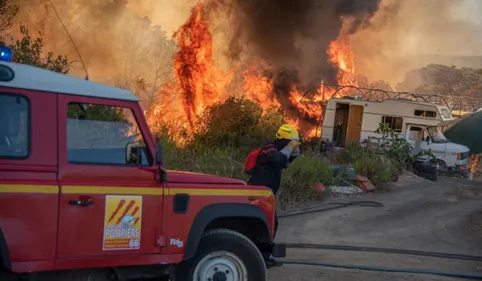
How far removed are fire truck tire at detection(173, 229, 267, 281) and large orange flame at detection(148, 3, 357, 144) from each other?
50.7ft

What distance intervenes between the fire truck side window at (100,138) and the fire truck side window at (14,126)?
0.31 metres

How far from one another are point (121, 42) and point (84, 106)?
26905 millimetres

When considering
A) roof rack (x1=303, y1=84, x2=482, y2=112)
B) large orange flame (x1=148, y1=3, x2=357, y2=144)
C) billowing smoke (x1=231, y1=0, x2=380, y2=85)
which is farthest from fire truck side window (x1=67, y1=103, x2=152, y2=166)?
billowing smoke (x1=231, y1=0, x2=380, y2=85)

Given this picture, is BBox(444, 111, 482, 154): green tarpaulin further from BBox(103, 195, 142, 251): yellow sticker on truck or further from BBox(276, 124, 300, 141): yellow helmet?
BBox(103, 195, 142, 251): yellow sticker on truck

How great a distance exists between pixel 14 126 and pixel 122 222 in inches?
43.2

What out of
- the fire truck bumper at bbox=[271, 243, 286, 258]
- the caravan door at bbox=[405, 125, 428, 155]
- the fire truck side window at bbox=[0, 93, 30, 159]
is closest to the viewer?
the fire truck side window at bbox=[0, 93, 30, 159]

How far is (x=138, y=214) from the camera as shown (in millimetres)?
4133

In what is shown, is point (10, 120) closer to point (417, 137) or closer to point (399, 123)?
point (417, 137)

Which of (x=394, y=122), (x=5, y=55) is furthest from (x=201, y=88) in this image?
(x=5, y=55)

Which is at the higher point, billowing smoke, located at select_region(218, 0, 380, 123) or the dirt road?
billowing smoke, located at select_region(218, 0, 380, 123)

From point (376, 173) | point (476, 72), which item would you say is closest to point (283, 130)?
point (376, 173)

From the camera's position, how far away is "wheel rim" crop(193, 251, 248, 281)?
14.9 ft

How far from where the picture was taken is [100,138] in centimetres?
418

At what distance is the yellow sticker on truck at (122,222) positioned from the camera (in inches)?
158
